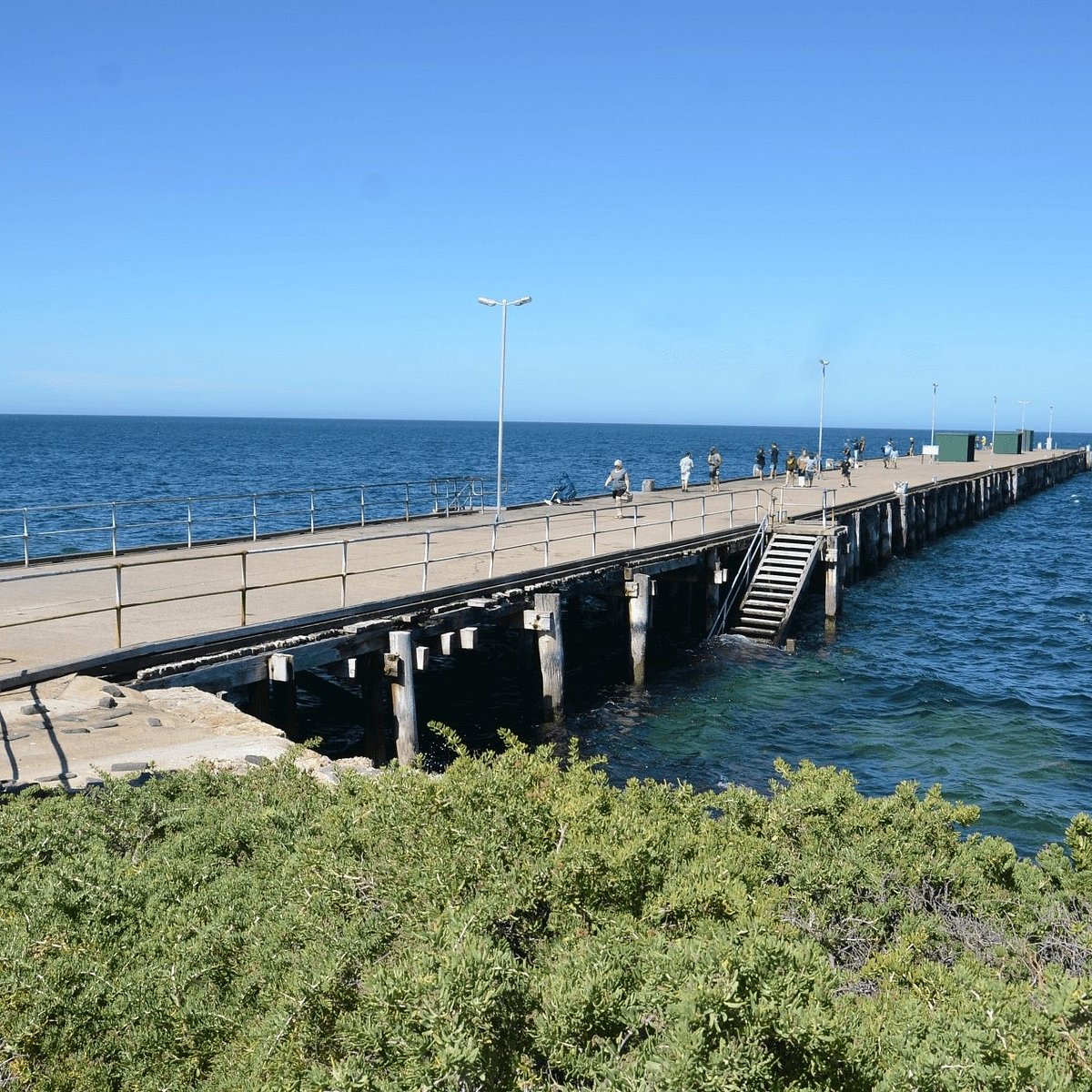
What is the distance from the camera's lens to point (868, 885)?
766cm

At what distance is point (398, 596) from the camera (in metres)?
17.4

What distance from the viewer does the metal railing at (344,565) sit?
15.5 meters

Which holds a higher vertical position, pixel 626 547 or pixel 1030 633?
pixel 626 547

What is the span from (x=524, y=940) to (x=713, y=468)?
125 feet

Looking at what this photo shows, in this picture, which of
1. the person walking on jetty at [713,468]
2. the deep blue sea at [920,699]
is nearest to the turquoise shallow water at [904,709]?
the deep blue sea at [920,699]

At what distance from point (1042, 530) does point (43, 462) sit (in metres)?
79.4

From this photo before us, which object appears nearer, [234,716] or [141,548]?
[234,716]

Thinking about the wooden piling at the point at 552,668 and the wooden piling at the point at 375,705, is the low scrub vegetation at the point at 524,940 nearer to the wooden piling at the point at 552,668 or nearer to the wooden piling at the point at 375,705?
the wooden piling at the point at 375,705

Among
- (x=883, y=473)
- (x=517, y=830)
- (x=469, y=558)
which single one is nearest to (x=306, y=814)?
(x=517, y=830)

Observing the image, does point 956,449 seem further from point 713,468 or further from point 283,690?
point 283,690

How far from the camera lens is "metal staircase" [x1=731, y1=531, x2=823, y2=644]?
26328mm

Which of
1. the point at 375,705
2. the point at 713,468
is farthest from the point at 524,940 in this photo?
the point at 713,468

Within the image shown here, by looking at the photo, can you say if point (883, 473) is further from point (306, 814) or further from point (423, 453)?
point (423, 453)

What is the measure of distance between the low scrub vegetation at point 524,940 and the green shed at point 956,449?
215ft
